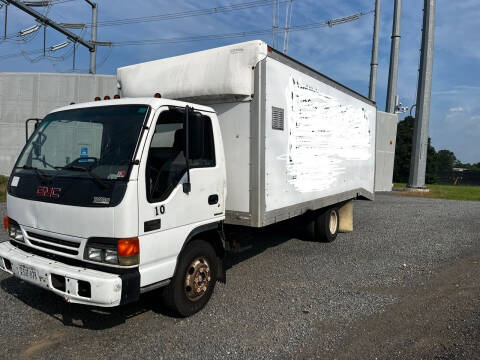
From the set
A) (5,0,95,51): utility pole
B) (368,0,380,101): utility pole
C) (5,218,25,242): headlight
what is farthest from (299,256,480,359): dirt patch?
(368,0,380,101): utility pole

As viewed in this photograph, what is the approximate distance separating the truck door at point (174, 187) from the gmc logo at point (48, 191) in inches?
32.3

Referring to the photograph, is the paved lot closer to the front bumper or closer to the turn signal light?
the front bumper

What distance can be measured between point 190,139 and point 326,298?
2636mm

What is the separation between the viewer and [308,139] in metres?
5.70

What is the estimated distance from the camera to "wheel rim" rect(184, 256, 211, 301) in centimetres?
397

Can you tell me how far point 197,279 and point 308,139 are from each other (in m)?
2.81

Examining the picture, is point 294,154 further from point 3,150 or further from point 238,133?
point 3,150

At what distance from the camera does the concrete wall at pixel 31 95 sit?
55.6ft

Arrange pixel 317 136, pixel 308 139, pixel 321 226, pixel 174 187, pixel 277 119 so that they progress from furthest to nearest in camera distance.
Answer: pixel 321 226, pixel 317 136, pixel 308 139, pixel 277 119, pixel 174 187

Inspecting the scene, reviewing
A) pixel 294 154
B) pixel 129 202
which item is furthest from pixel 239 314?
pixel 294 154

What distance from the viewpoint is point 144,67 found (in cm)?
506

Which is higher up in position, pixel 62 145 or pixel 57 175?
pixel 62 145

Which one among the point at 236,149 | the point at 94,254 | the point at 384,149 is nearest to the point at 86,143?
the point at 94,254

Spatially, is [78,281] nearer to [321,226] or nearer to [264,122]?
[264,122]
